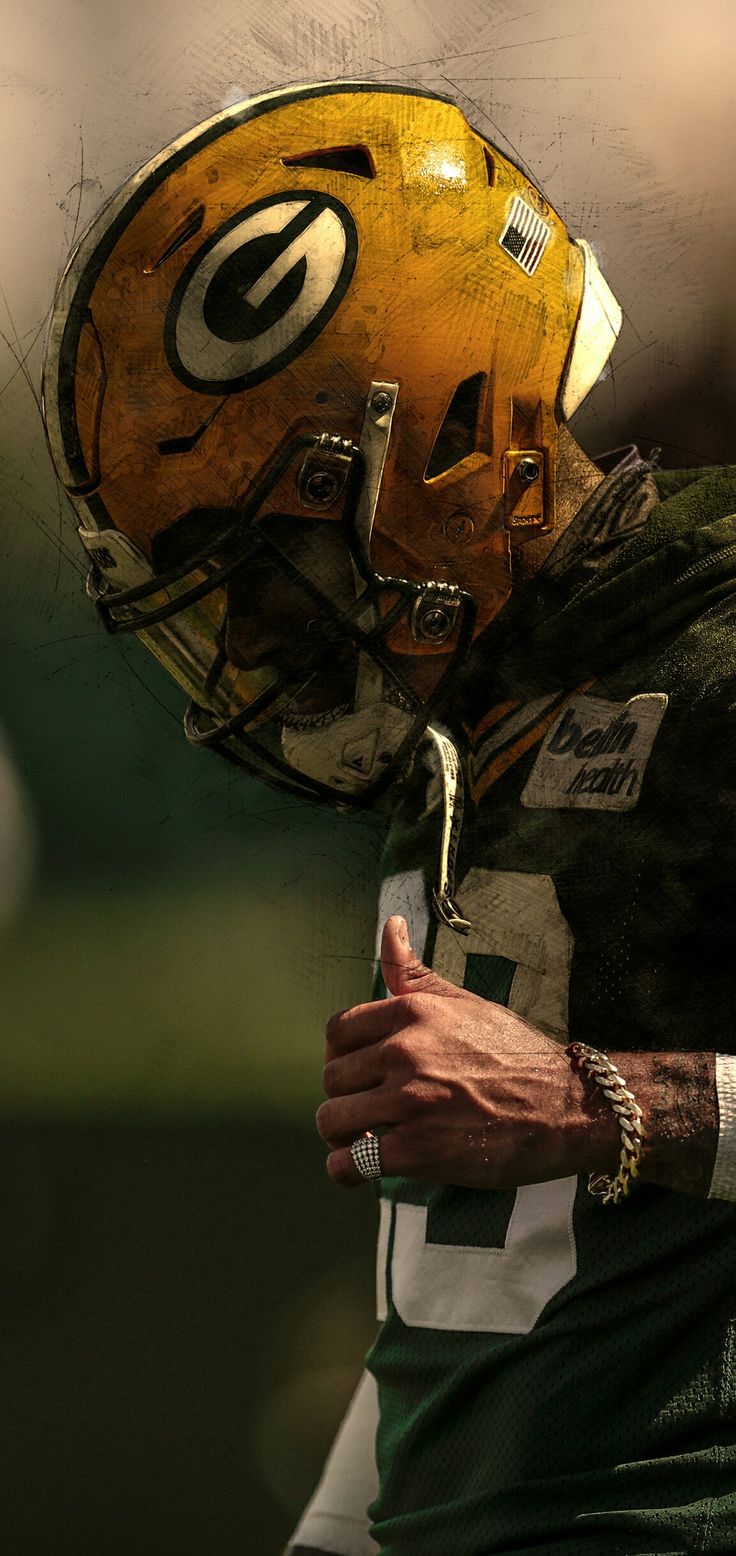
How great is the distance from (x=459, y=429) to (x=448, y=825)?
265mm

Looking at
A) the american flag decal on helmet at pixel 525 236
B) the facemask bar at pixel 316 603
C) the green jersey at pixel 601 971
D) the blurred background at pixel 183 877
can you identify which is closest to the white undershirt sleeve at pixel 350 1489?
the blurred background at pixel 183 877

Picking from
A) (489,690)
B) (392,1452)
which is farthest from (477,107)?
(392,1452)

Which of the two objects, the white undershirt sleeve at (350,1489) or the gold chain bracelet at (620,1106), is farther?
the white undershirt sleeve at (350,1489)

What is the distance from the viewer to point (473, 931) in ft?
2.87

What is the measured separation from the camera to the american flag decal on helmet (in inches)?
32.1

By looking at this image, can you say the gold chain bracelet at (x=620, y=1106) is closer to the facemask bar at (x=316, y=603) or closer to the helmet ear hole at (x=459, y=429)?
the facemask bar at (x=316, y=603)

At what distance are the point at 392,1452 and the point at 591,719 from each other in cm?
60

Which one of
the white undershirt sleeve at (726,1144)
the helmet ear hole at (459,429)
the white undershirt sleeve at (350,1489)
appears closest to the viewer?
the white undershirt sleeve at (726,1144)

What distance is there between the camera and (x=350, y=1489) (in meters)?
1.11

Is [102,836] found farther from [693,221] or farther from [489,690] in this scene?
[693,221]

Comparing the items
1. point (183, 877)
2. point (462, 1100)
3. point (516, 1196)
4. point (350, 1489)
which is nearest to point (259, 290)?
point (183, 877)

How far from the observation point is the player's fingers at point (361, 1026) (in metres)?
0.78

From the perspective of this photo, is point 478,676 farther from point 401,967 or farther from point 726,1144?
point 726,1144

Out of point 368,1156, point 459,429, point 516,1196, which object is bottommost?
point 516,1196
